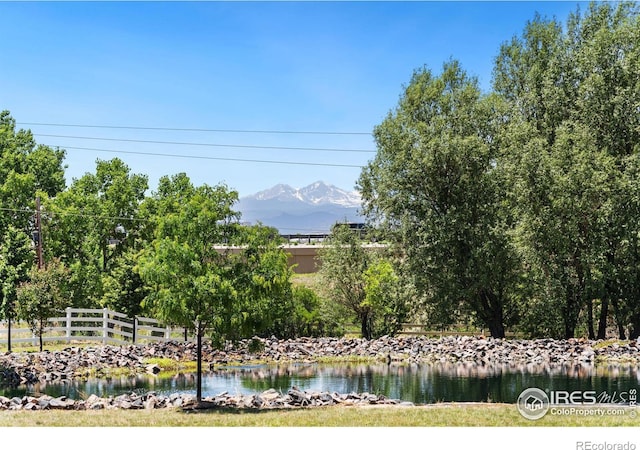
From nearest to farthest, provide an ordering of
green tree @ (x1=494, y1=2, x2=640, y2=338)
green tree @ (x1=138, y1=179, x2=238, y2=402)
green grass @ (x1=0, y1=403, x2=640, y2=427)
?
1. green grass @ (x1=0, y1=403, x2=640, y2=427)
2. green tree @ (x1=138, y1=179, x2=238, y2=402)
3. green tree @ (x1=494, y1=2, x2=640, y2=338)

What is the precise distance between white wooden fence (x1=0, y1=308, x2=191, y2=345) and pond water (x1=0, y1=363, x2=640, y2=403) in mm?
6613

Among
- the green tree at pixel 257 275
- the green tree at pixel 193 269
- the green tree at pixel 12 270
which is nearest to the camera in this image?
the green tree at pixel 193 269

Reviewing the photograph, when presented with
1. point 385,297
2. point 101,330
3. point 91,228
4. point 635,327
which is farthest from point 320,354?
point 91,228

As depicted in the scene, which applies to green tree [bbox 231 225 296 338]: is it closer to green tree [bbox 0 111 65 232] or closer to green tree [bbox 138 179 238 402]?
green tree [bbox 138 179 238 402]

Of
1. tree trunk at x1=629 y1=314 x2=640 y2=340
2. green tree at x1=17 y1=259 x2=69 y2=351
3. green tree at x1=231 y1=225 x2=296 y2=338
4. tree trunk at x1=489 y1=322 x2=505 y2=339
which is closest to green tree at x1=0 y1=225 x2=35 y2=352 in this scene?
green tree at x1=17 y1=259 x2=69 y2=351

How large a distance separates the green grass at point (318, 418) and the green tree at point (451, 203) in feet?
63.3

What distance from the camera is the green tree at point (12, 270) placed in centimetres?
2947

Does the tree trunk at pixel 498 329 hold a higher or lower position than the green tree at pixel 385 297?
lower

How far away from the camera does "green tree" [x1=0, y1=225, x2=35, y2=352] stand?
29469mm

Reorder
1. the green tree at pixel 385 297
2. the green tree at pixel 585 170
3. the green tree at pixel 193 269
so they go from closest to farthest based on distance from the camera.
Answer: the green tree at pixel 193 269 < the green tree at pixel 585 170 < the green tree at pixel 385 297

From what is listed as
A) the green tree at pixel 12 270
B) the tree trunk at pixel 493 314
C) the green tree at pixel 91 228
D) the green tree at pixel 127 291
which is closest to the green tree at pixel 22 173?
the green tree at pixel 91 228

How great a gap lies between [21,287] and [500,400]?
19.1 metres

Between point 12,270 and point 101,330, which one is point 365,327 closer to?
point 101,330

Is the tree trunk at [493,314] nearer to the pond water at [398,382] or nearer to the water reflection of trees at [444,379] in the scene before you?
the water reflection of trees at [444,379]
